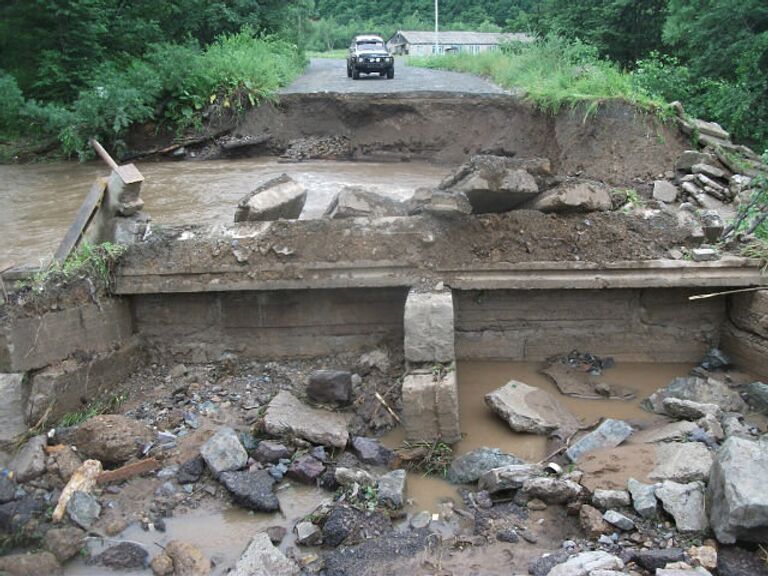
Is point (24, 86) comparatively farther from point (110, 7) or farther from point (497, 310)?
point (497, 310)

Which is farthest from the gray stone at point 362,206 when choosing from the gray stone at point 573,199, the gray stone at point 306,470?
the gray stone at point 306,470

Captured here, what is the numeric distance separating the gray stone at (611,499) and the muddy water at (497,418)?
70cm

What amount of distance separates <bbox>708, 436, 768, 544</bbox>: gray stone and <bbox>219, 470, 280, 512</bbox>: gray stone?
8.26 feet

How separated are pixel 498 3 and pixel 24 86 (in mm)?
40913

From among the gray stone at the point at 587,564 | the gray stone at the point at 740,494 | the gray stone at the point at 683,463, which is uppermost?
the gray stone at the point at 740,494

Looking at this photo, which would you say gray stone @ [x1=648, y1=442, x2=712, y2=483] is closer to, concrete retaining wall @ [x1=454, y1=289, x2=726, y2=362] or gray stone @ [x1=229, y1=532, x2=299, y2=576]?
concrete retaining wall @ [x1=454, y1=289, x2=726, y2=362]

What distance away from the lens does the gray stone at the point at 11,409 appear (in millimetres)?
4758

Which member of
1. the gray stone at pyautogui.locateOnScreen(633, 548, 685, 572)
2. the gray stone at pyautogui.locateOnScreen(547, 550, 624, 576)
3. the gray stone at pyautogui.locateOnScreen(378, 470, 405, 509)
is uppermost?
the gray stone at pyautogui.locateOnScreen(547, 550, 624, 576)

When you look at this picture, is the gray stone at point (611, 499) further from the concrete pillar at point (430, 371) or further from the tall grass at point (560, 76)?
the tall grass at point (560, 76)

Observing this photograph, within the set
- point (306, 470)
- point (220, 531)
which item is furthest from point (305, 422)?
point (220, 531)

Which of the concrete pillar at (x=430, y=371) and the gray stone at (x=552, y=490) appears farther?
the concrete pillar at (x=430, y=371)

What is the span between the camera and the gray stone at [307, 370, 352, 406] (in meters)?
5.20

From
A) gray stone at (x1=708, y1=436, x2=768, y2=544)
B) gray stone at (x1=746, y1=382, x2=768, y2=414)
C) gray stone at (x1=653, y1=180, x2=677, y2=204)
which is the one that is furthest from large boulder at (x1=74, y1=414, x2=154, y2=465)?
gray stone at (x1=653, y1=180, x2=677, y2=204)

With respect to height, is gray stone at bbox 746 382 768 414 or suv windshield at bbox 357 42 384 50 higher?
suv windshield at bbox 357 42 384 50
